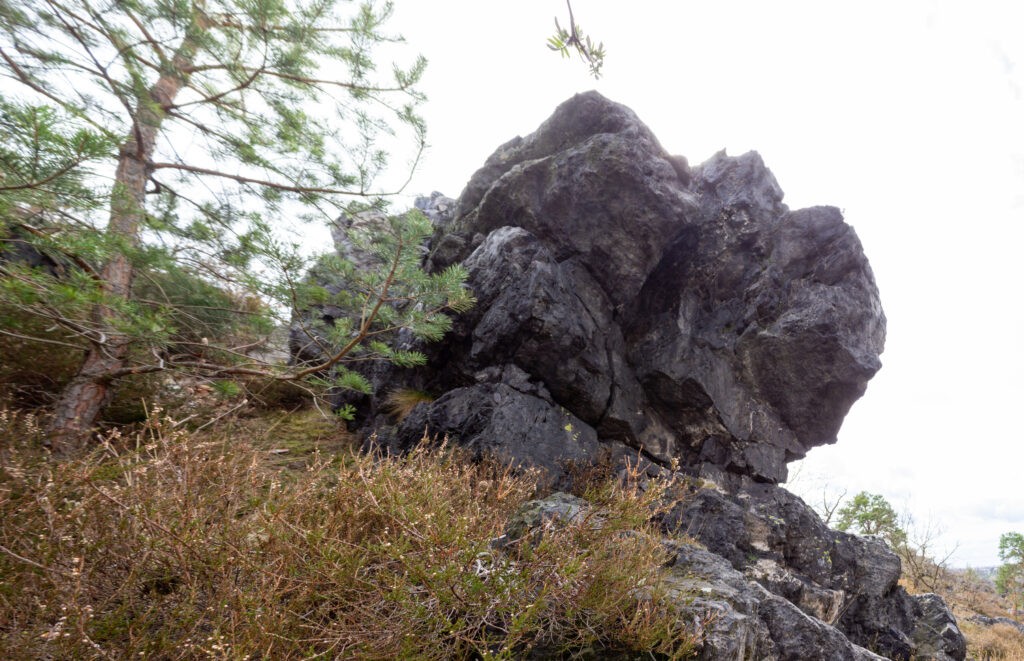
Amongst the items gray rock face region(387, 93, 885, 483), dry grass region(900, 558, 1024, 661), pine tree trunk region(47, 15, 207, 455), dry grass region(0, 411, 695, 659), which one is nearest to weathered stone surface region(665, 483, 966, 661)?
gray rock face region(387, 93, 885, 483)

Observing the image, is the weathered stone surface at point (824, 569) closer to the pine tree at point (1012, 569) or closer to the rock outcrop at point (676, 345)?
the rock outcrop at point (676, 345)

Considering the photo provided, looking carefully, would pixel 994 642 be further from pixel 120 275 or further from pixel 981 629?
pixel 120 275

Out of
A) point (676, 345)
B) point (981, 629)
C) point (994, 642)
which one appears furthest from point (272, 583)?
point (981, 629)

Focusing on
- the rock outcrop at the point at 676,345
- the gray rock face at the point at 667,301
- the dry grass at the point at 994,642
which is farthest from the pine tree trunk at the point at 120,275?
the dry grass at the point at 994,642

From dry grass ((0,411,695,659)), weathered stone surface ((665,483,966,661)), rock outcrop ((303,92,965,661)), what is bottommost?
dry grass ((0,411,695,659))

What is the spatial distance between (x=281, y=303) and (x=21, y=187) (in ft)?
5.67

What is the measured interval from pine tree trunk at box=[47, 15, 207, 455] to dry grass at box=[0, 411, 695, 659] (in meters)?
1.00

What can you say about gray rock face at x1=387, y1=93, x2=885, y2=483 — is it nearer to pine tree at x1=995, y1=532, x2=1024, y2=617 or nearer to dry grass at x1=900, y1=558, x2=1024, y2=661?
Result: dry grass at x1=900, y1=558, x2=1024, y2=661

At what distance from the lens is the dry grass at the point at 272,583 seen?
2.01 m

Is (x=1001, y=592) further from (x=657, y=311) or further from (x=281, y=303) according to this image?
(x=281, y=303)

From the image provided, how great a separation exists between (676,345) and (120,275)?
7.66 m

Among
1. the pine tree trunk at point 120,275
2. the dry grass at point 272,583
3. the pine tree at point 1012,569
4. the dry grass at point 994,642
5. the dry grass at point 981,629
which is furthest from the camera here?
the pine tree at point 1012,569

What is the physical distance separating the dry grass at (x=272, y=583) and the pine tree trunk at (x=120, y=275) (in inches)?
39.5

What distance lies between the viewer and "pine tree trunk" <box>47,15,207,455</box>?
3377 millimetres
